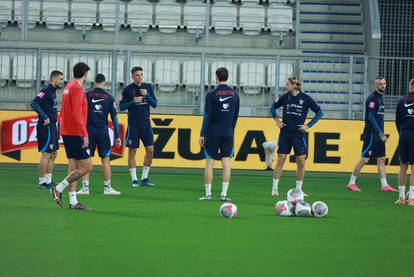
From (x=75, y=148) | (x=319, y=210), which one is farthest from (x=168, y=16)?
(x=319, y=210)

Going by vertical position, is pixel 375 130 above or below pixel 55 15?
below

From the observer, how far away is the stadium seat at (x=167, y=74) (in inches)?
975

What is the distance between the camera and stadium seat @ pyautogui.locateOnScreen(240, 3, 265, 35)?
1140 inches

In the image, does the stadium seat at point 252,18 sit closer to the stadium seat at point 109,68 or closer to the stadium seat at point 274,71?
the stadium seat at point 274,71

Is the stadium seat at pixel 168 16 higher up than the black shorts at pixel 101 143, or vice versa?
the stadium seat at pixel 168 16

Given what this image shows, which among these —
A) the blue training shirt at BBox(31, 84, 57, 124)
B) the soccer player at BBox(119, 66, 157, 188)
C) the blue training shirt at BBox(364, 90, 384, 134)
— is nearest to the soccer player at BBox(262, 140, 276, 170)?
the blue training shirt at BBox(364, 90, 384, 134)

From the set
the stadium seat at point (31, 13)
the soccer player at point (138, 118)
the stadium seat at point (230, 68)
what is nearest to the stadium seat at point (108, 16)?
the stadium seat at point (31, 13)

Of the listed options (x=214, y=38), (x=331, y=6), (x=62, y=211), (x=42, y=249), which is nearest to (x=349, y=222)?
(x=62, y=211)

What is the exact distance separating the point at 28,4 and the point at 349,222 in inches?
694

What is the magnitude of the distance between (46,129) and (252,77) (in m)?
8.52

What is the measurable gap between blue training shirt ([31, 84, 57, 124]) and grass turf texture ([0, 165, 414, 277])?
4.52ft

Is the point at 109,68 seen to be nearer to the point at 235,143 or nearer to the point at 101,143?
the point at 235,143

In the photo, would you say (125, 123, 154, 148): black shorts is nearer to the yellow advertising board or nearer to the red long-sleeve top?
the yellow advertising board

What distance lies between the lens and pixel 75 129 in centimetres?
1299
